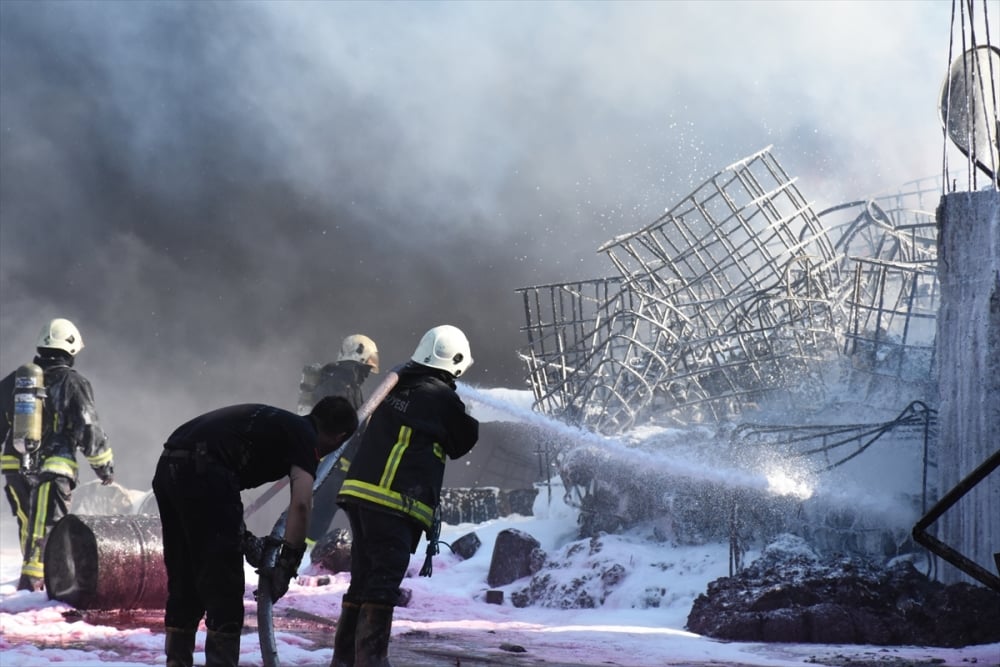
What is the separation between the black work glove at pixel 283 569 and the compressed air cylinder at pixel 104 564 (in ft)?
14.0

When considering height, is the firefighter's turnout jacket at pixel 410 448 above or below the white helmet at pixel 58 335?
below

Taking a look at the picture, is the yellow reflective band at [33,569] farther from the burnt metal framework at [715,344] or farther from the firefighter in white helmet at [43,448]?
the burnt metal framework at [715,344]

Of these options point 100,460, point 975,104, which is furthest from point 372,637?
point 975,104

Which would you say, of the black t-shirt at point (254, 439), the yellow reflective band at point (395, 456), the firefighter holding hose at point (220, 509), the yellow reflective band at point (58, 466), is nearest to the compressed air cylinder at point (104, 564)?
the yellow reflective band at point (58, 466)

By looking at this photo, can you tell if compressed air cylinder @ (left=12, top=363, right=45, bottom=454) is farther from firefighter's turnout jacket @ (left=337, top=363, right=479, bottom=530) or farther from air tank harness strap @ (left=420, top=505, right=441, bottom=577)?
air tank harness strap @ (left=420, top=505, right=441, bottom=577)

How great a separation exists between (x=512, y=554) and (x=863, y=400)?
14.0 ft

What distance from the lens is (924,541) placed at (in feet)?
10.1

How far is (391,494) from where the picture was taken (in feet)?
16.7

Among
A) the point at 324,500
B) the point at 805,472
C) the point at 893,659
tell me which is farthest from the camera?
the point at 805,472

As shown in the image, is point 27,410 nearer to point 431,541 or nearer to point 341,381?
point 341,381

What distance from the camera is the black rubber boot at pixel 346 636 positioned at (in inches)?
205

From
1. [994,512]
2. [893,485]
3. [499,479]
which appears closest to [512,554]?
[893,485]

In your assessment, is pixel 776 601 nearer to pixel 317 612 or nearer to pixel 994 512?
pixel 994 512

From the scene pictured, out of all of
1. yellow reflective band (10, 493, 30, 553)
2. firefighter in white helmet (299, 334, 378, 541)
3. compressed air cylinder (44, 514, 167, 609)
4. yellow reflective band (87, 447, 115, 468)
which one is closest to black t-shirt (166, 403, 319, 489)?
compressed air cylinder (44, 514, 167, 609)
